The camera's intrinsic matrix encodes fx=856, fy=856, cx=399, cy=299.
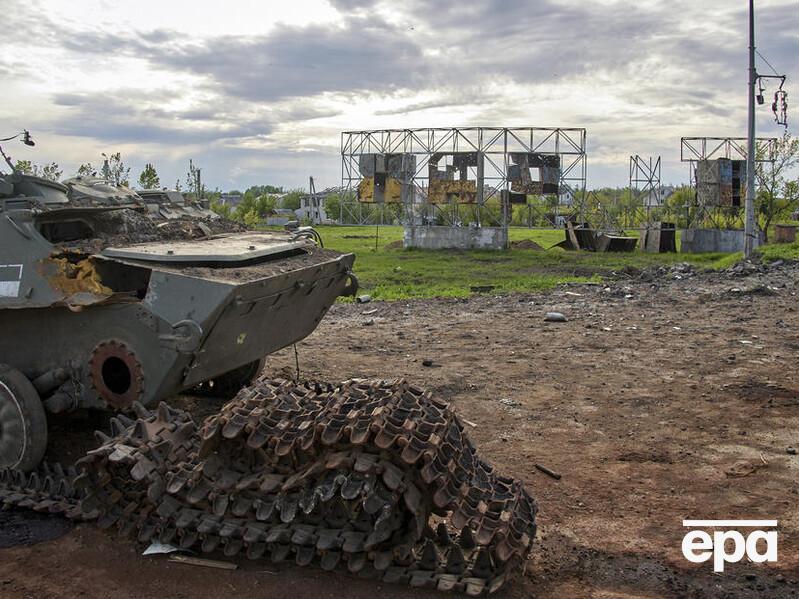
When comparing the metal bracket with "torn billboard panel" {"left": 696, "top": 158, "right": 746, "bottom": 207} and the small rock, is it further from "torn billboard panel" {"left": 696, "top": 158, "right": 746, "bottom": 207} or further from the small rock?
"torn billboard panel" {"left": 696, "top": 158, "right": 746, "bottom": 207}

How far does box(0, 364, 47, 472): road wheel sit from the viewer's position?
5.86m

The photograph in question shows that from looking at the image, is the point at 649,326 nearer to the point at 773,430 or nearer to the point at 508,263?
the point at 773,430

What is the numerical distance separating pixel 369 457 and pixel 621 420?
395cm

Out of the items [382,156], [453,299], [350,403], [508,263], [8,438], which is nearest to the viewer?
[350,403]

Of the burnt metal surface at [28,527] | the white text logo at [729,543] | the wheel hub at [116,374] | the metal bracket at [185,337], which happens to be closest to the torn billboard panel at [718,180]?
the white text logo at [729,543]

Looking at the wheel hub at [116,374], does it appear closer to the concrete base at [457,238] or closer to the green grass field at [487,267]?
the green grass field at [487,267]

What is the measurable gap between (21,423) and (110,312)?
0.98 meters

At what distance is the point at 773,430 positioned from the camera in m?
7.22

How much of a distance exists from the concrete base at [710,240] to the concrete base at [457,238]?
5721 mm

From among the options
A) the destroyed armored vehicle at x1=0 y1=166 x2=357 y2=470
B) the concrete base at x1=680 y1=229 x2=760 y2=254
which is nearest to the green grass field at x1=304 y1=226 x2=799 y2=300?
the concrete base at x1=680 y1=229 x2=760 y2=254

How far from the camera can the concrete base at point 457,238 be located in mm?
27875

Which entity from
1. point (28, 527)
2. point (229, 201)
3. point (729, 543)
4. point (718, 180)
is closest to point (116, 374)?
point (28, 527)

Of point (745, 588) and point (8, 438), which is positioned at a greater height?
point (8, 438)

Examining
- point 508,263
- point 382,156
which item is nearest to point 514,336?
point 508,263
